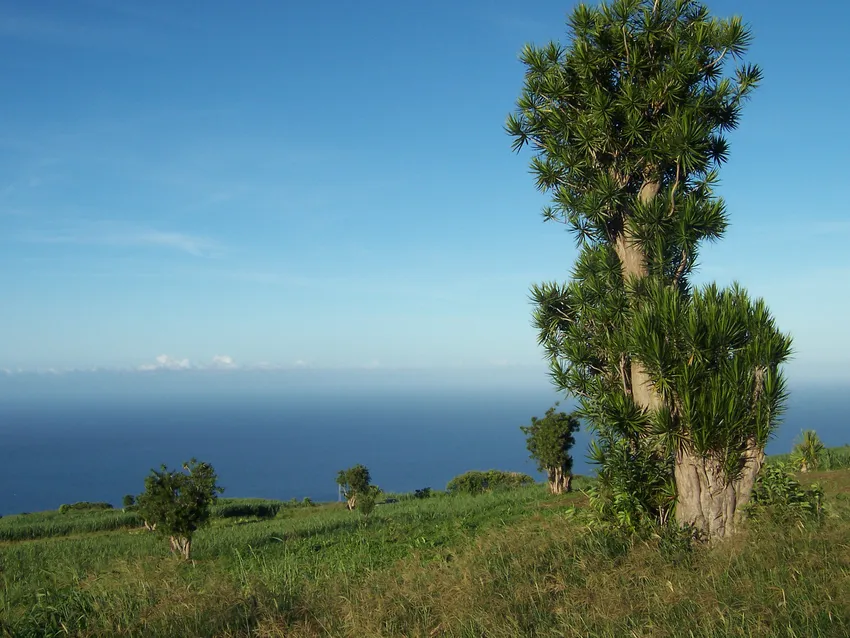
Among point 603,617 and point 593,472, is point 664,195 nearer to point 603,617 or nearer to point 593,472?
point 593,472

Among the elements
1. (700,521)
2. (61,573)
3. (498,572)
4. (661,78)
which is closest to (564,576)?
(498,572)

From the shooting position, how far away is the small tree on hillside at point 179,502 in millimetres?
14945

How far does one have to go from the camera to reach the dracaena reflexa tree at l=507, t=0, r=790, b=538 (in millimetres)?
8812

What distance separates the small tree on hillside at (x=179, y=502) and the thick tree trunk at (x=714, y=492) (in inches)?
458

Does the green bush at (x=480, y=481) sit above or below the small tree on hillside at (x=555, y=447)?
below

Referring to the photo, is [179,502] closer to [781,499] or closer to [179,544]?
[179,544]

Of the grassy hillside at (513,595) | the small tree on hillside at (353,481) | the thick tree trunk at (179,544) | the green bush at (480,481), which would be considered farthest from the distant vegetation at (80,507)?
the grassy hillside at (513,595)

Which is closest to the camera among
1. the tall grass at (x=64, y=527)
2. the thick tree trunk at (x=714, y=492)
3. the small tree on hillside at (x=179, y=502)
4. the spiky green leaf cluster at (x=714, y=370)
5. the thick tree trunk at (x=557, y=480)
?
the spiky green leaf cluster at (x=714, y=370)

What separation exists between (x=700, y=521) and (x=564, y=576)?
135 inches

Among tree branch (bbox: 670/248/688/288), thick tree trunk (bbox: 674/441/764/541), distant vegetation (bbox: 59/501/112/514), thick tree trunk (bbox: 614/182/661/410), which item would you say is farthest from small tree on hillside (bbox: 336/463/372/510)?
thick tree trunk (bbox: 674/441/764/541)

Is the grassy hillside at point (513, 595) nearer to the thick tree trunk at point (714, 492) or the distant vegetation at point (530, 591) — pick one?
the distant vegetation at point (530, 591)

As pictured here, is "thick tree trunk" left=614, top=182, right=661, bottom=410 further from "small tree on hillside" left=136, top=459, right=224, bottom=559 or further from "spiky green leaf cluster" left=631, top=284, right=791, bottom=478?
"small tree on hillside" left=136, top=459, right=224, bottom=559

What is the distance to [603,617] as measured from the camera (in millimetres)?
5227

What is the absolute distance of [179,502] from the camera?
15125 mm
